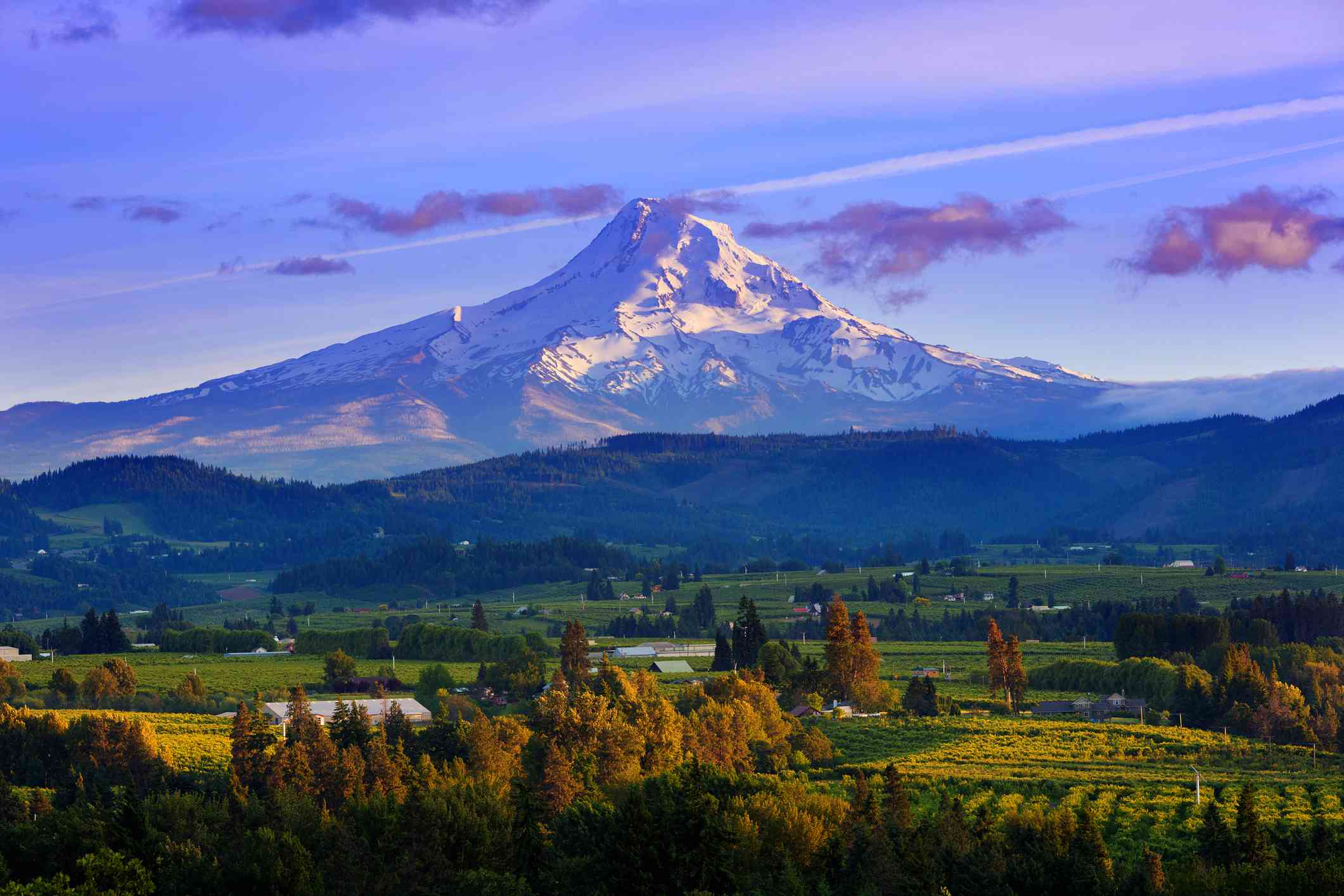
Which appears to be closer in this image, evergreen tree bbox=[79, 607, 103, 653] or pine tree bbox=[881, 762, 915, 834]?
pine tree bbox=[881, 762, 915, 834]

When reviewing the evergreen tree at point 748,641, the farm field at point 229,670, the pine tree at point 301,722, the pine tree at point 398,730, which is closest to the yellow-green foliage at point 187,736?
the pine tree at point 301,722

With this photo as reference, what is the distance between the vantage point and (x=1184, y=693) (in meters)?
120

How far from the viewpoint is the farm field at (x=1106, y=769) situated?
8150cm

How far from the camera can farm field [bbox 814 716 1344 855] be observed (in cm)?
8150

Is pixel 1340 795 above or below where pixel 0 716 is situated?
below

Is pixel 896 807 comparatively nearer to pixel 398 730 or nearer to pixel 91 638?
pixel 398 730

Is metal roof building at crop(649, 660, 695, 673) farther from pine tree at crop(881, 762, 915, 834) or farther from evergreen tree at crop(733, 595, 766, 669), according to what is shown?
pine tree at crop(881, 762, 915, 834)

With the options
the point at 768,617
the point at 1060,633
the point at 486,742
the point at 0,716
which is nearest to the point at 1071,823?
the point at 486,742

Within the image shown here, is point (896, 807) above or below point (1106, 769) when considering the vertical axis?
above

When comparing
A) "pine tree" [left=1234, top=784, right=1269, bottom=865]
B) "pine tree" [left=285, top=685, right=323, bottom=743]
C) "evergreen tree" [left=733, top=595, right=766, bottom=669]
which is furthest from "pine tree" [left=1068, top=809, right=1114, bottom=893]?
"evergreen tree" [left=733, top=595, right=766, bottom=669]

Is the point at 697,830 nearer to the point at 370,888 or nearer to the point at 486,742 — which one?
the point at 370,888

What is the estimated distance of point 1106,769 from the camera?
96875mm

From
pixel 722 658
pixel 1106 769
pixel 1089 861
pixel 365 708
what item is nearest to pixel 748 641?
pixel 722 658

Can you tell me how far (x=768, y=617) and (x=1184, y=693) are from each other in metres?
81.3
